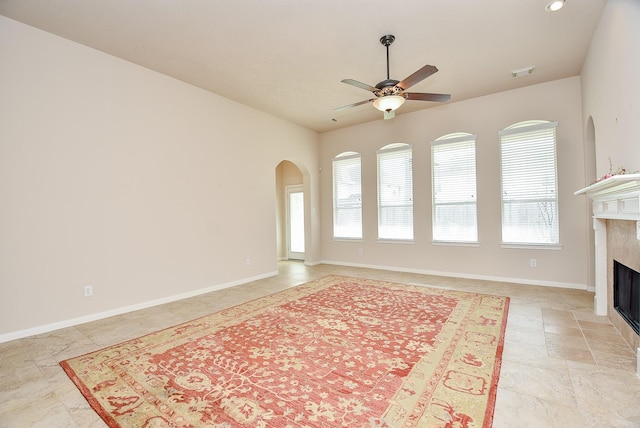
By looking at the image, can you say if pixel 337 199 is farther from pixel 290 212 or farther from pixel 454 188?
pixel 454 188

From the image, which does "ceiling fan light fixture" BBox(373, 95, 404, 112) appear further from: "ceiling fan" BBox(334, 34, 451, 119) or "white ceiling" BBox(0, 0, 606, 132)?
"white ceiling" BBox(0, 0, 606, 132)

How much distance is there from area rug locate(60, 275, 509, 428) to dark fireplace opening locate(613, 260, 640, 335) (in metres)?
1.04

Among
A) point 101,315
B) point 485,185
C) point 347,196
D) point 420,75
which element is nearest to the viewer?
point 420,75

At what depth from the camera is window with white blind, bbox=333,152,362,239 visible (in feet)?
22.9

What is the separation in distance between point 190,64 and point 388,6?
2.73 metres

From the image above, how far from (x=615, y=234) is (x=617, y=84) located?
4.98 ft

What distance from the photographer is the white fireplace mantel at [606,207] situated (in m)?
2.20

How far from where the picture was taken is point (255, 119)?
5777 mm

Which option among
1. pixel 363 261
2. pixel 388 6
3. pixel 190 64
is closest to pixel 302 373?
pixel 388 6

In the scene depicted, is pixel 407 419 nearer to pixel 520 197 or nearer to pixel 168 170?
pixel 168 170

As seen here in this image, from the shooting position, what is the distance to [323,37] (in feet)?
11.3

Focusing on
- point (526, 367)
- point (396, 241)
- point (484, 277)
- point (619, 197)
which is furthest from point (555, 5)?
point (396, 241)

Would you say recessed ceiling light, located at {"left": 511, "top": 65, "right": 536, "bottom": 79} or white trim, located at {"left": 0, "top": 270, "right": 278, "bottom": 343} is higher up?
recessed ceiling light, located at {"left": 511, "top": 65, "right": 536, "bottom": 79}

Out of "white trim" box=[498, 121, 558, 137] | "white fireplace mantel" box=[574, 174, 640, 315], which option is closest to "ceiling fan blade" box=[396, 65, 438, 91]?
"white fireplace mantel" box=[574, 174, 640, 315]
